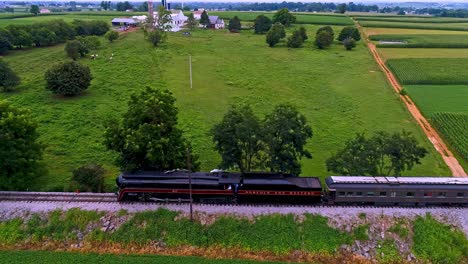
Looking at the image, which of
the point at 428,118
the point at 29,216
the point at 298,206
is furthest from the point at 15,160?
the point at 428,118

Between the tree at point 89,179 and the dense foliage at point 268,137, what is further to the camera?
the tree at point 89,179

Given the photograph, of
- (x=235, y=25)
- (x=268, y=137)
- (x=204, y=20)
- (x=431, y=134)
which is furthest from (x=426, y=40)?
(x=268, y=137)

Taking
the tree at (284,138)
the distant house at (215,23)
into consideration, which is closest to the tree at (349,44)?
the distant house at (215,23)

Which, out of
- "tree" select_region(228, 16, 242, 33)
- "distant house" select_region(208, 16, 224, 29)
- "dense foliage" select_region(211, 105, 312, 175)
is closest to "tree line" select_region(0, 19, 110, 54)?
"distant house" select_region(208, 16, 224, 29)

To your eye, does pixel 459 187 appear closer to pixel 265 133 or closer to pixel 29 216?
pixel 265 133

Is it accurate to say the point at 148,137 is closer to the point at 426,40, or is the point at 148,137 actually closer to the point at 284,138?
the point at 284,138

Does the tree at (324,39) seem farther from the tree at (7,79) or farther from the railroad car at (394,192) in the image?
the railroad car at (394,192)

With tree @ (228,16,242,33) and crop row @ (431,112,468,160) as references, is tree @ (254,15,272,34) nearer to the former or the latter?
tree @ (228,16,242,33)
